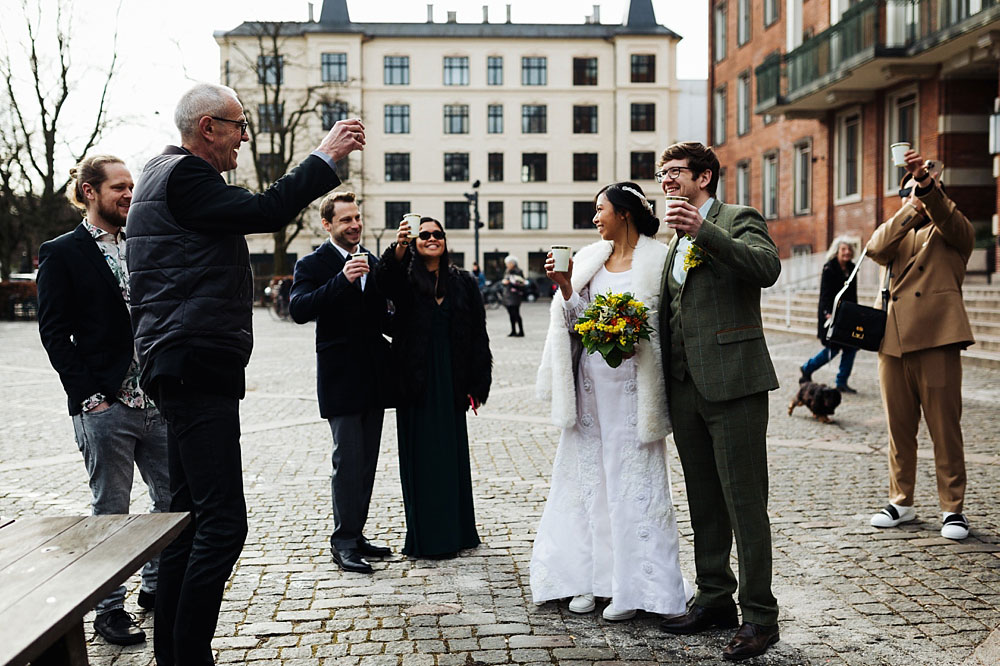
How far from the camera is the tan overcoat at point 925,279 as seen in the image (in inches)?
217

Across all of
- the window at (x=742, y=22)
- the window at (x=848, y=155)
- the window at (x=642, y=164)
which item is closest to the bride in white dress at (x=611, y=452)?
the window at (x=848, y=155)

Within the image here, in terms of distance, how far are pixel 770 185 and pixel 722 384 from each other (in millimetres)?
30526

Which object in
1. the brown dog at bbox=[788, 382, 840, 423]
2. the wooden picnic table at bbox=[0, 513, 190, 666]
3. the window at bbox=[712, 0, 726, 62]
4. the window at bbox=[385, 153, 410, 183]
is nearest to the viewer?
the wooden picnic table at bbox=[0, 513, 190, 666]

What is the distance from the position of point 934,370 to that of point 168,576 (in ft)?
14.7

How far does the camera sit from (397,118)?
62156mm

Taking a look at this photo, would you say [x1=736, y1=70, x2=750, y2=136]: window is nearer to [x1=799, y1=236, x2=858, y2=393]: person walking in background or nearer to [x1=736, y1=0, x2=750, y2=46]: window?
[x1=736, y1=0, x2=750, y2=46]: window

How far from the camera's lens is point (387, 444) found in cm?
904

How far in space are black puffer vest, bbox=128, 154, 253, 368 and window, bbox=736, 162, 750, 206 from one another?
33083 millimetres

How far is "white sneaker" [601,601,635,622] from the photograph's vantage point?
4.20 metres

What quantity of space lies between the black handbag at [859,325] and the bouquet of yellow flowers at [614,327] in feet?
7.28

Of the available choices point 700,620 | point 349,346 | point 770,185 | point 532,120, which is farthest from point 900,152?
point 532,120

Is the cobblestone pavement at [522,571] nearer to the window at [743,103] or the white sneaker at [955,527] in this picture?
the white sneaker at [955,527]

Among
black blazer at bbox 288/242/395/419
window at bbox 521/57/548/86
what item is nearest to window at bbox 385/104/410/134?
→ window at bbox 521/57/548/86

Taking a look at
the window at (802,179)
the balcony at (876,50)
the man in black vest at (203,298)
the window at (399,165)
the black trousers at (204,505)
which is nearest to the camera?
the man in black vest at (203,298)
